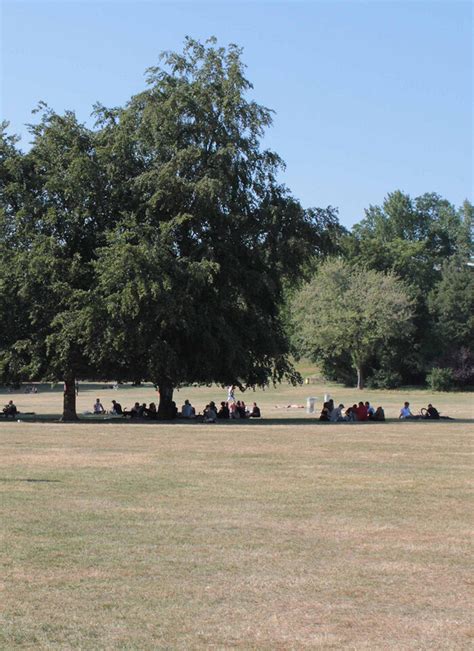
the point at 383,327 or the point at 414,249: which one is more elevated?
the point at 414,249

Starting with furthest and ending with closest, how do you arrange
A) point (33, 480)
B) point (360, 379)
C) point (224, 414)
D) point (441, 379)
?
point (360, 379), point (441, 379), point (224, 414), point (33, 480)

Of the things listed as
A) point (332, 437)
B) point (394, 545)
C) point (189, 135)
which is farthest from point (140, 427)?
point (394, 545)

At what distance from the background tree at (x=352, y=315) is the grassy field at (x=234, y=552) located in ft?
232

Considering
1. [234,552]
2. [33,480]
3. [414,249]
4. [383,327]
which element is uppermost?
[414,249]

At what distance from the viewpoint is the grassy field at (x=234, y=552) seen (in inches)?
331

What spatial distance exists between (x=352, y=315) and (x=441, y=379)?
10.4 meters

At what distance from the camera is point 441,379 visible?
9269cm

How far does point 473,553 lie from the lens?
11859mm

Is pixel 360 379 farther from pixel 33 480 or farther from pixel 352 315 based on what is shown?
pixel 33 480

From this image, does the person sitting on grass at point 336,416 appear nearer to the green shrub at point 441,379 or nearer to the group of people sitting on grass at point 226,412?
the group of people sitting on grass at point 226,412

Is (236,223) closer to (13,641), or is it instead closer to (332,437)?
(332,437)

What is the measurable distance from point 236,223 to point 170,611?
1478 inches

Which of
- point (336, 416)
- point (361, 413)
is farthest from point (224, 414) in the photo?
point (361, 413)

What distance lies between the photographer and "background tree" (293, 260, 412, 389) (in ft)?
309
